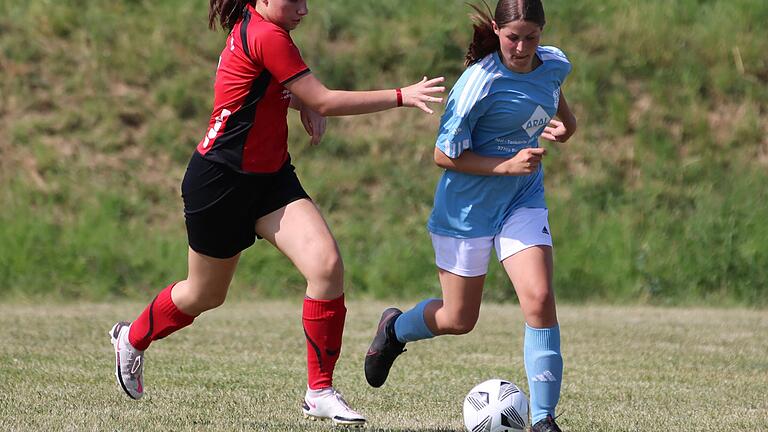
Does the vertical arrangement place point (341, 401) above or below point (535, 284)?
below

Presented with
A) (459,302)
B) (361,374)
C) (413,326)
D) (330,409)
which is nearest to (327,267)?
(330,409)

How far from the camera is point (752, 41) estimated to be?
50.3 ft

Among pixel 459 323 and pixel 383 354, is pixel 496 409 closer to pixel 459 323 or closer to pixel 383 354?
pixel 459 323

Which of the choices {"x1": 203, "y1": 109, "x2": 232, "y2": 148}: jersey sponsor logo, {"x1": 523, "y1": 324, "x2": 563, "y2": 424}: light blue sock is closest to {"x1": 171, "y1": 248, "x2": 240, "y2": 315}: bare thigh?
{"x1": 203, "y1": 109, "x2": 232, "y2": 148}: jersey sponsor logo

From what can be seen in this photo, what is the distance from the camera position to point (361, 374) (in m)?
7.32

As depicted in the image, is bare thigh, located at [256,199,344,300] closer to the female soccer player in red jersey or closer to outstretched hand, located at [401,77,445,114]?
the female soccer player in red jersey

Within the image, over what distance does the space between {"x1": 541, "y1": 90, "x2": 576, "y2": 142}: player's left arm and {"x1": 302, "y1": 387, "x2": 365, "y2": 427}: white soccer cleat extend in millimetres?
1534

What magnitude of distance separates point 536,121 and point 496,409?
4.08ft

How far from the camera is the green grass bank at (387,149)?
42.6 ft

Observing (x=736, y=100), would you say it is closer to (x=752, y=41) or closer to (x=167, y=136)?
(x=752, y=41)

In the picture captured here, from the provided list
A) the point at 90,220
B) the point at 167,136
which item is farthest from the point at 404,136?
the point at 90,220

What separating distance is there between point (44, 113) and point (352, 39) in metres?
4.03

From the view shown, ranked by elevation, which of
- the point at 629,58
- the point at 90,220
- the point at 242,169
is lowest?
the point at 90,220

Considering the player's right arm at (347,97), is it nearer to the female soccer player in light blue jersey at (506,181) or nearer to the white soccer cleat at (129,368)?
the female soccer player in light blue jersey at (506,181)
